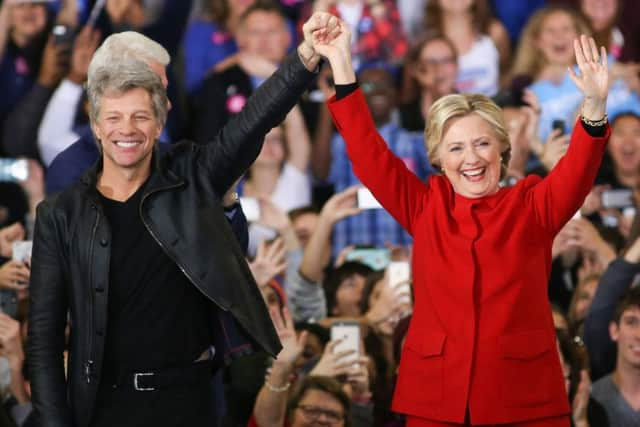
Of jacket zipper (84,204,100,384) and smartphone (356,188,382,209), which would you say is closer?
jacket zipper (84,204,100,384)

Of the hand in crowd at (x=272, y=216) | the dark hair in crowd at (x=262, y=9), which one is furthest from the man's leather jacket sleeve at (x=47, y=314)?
the dark hair in crowd at (x=262, y=9)

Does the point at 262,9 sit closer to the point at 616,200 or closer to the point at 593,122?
the point at 616,200

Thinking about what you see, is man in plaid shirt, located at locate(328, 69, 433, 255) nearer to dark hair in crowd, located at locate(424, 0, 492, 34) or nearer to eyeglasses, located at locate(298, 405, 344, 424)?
dark hair in crowd, located at locate(424, 0, 492, 34)

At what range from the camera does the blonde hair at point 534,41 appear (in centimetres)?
681

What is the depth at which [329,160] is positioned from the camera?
22.4 feet

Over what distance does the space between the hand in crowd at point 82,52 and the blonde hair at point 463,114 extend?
3.70m

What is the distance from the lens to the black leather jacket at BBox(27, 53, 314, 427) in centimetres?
298

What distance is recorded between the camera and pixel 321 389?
175 inches

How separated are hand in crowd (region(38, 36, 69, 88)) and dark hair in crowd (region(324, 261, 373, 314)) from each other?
184 cm

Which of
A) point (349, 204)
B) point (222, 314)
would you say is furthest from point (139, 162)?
point (349, 204)

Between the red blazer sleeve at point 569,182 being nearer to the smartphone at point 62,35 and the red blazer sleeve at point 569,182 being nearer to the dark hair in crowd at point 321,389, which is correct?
the dark hair in crowd at point 321,389

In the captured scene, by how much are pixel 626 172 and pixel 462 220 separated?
12.0ft

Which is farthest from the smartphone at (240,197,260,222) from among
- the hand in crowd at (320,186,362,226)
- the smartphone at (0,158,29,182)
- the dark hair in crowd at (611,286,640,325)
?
the dark hair in crowd at (611,286,640,325)

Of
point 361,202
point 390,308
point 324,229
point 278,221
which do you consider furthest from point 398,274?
point 278,221
